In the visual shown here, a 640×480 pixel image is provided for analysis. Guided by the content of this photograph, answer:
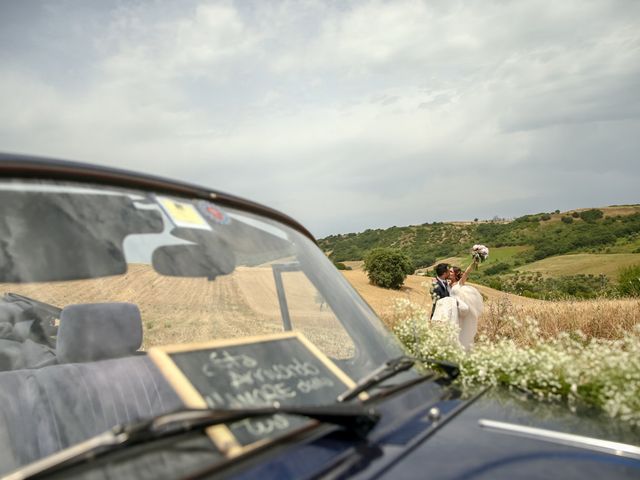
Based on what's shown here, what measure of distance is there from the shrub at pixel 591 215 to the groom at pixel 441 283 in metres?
97.8

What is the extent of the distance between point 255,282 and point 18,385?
54.4 inches

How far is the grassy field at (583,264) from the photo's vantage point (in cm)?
5400

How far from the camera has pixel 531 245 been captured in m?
82.9

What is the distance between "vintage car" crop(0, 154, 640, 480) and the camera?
1078 mm

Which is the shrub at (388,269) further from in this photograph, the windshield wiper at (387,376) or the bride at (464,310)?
the windshield wiper at (387,376)

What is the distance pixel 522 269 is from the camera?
68.4 m

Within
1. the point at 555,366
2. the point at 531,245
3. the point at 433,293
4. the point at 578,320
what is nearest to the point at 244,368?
the point at 555,366

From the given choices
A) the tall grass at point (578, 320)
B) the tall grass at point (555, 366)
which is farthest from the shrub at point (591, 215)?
the tall grass at point (555, 366)

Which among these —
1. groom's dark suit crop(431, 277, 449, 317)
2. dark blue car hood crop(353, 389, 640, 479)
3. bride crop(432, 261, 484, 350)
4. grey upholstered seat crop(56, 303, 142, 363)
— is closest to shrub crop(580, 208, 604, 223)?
groom's dark suit crop(431, 277, 449, 317)

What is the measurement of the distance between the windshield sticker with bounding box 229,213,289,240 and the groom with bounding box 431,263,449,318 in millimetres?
4927

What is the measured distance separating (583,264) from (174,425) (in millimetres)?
65271

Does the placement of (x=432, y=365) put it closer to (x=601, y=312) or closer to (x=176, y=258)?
(x=176, y=258)

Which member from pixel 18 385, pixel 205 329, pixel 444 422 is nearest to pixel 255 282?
pixel 205 329

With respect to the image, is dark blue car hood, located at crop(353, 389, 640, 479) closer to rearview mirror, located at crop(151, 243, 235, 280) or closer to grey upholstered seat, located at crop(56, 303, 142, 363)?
rearview mirror, located at crop(151, 243, 235, 280)
